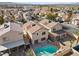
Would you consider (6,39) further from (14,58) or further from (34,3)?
(34,3)

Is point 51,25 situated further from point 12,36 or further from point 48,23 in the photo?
point 12,36

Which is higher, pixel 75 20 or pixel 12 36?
pixel 75 20

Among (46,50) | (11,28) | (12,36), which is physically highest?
(11,28)

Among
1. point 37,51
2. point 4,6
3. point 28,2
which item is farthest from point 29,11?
point 37,51

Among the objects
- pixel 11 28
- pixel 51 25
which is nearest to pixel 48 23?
pixel 51 25

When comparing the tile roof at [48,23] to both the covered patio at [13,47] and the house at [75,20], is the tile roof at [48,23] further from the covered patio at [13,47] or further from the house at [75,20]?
the covered patio at [13,47]

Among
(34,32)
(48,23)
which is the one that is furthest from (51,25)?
(34,32)

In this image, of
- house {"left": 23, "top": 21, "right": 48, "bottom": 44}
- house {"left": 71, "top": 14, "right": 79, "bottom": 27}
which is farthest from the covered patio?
house {"left": 71, "top": 14, "right": 79, "bottom": 27}
